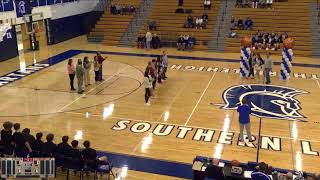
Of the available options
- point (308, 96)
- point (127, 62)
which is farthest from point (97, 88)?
point (308, 96)

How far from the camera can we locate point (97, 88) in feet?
58.1

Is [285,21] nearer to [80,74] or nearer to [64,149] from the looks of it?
[80,74]

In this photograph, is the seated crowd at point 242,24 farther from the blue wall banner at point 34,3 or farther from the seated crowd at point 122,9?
the blue wall banner at point 34,3

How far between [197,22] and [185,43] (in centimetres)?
257

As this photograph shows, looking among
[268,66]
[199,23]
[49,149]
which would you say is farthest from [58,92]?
[199,23]

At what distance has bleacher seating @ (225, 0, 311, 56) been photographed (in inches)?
1006

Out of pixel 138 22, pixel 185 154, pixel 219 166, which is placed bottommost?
pixel 185 154

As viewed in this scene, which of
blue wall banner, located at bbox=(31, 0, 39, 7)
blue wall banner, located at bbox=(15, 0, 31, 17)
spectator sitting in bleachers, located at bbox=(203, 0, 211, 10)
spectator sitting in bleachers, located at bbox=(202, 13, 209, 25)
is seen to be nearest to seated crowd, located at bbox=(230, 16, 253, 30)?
spectator sitting in bleachers, located at bbox=(202, 13, 209, 25)

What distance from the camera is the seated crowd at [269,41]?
25188 mm

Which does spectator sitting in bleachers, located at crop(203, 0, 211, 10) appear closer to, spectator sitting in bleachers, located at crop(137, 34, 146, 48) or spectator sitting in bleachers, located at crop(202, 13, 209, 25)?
spectator sitting in bleachers, located at crop(202, 13, 209, 25)

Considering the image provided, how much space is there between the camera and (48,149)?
9.62 metres

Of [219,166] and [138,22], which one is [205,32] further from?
[219,166]

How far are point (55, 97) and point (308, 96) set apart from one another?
35.9 ft

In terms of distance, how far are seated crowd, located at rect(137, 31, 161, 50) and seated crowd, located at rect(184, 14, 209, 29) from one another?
2.61m
